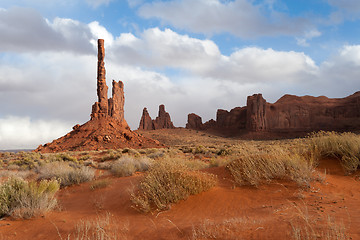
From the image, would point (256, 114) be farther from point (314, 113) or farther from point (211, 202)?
point (211, 202)

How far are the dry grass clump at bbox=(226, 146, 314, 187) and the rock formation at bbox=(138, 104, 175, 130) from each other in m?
98.4

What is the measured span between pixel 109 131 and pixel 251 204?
37159 mm

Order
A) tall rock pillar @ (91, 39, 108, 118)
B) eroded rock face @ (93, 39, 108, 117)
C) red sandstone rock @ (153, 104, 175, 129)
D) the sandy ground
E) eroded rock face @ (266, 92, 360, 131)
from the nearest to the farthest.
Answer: the sandy ground < tall rock pillar @ (91, 39, 108, 118) < eroded rock face @ (93, 39, 108, 117) < eroded rock face @ (266, 92, 360, 131) < red sandstone rock @ (153, 104, 175, 129)

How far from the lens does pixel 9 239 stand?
4.80 meters

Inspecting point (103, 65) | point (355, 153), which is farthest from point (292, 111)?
point (355, 153)

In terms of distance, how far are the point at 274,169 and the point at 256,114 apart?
Answer: 282 feet

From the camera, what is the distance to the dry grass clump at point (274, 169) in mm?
6043

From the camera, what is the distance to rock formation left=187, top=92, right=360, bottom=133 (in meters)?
82.7

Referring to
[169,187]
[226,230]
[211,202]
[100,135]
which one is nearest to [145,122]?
[100,135]

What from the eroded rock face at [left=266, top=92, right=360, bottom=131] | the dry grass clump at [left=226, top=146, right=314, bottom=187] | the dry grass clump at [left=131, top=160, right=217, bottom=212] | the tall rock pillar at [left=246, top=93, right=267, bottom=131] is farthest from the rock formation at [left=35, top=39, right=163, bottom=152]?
the eroded rock face at [left=266, top=92, right=360, bottom=131]

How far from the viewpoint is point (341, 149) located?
7570 mm

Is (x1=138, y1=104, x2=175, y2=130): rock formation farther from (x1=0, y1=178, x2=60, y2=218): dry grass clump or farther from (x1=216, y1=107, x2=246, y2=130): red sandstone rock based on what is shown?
(x1=0, y1=178, x2=60, y2=218): dry grass clump

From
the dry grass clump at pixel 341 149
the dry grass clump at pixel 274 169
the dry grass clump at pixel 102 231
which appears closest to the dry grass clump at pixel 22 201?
the dry grass clump at pixel 102 231

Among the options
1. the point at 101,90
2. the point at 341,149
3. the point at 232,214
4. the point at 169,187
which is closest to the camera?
the point at 232,214
